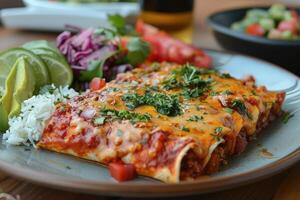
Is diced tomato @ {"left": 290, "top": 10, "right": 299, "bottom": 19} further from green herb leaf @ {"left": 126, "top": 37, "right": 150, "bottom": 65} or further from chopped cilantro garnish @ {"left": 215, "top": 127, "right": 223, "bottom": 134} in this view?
chopped cilantro garnish @ {"left": 215, "top": 127, "right": 223, "bottom": 134}

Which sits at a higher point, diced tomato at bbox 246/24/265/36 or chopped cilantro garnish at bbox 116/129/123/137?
chopped cilantro garnish at bbox 116/129/123/137

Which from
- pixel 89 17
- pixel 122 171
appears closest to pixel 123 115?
pixel 122 171

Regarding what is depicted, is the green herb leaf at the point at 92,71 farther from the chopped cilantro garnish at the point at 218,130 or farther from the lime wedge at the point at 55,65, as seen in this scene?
the chopped cilantro garnish at the point at 218,130

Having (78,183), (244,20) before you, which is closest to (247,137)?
(78,183)

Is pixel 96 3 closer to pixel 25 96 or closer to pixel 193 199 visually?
pixel 25 96

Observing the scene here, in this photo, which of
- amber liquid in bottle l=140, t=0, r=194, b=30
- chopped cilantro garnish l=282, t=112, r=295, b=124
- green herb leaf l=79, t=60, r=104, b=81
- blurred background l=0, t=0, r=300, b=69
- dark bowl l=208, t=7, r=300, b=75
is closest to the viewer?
chopped cilantro garnish l=282, t=112, r=295, b=124

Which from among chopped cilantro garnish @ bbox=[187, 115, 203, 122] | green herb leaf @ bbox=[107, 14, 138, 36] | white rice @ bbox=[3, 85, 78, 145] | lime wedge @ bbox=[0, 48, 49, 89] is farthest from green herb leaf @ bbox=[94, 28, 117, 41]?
chopped cilantro garnish @ bbox=[187, 115, 203, 122]

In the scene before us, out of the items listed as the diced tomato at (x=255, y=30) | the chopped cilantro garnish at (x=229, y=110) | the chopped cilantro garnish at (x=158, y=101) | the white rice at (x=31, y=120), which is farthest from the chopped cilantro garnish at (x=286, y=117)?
the diced tomato at (x=255, y=30)
